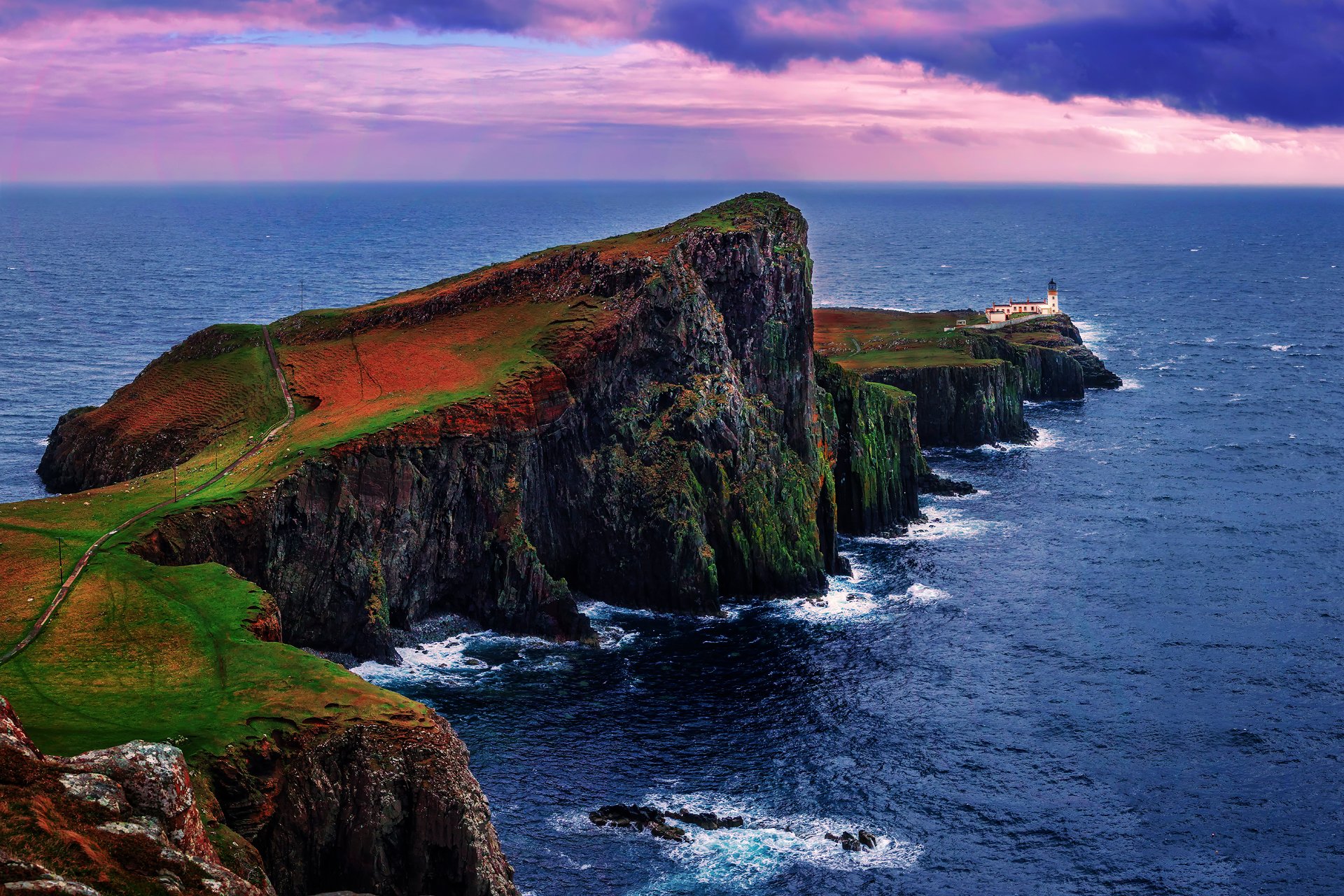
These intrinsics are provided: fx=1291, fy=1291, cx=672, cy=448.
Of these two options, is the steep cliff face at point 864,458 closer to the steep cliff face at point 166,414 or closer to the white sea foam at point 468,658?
the white sea foam at point 468,658

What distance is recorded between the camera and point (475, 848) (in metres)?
52.6

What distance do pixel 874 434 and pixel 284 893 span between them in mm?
82607

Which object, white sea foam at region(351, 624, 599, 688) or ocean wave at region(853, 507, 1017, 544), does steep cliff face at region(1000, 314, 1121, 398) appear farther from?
white sea foam at region(351, 624, 599, 688)

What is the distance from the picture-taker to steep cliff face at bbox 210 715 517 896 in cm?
5175

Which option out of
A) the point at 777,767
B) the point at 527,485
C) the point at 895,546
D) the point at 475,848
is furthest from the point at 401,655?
the point at 895,546

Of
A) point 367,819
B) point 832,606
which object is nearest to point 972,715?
point 832,606

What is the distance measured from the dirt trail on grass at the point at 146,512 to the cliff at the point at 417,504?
54 centimetres

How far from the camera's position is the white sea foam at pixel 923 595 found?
99500 mm

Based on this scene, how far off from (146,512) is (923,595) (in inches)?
2238

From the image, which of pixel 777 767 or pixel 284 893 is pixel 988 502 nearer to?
pixel 777 767

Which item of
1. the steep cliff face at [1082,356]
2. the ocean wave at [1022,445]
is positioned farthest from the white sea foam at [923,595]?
the steep cliff face at [1082,356]

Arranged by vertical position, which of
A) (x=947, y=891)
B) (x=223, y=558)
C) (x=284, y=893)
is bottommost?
(x=947, y=891)

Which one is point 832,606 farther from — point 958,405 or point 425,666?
point 958,405

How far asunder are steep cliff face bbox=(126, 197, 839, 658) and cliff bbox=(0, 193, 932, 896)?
0.20m
